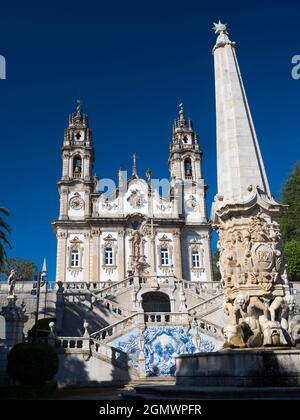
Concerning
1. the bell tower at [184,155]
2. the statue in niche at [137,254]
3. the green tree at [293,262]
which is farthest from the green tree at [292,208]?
the statue in niche at [137,254]

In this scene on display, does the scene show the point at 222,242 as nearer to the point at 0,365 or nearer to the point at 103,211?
the point at 0,365

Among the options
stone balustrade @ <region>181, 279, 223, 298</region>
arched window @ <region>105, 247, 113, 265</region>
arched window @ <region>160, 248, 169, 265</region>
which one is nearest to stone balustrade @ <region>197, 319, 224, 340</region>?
stone balustrade @ <region>181, 279, 223, 298</region>

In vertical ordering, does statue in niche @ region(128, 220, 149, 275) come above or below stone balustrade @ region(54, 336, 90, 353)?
above

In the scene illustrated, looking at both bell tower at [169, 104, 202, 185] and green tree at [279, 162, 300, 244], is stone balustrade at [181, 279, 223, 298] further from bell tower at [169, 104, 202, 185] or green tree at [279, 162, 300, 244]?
bell tower at [169, 104, 202, 185]

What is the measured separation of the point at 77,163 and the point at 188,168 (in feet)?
40.0

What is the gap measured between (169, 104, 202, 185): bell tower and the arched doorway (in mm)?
16480

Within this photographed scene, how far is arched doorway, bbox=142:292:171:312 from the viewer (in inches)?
1233

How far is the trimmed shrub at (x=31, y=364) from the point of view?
13.9 metres

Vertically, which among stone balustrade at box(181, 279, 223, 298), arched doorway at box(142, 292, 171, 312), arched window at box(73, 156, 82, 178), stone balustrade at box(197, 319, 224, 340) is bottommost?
stone balustrade at box(197, 319, 224, 340)

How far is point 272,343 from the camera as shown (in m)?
9.09

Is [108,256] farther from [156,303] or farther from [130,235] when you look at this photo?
[156,303]

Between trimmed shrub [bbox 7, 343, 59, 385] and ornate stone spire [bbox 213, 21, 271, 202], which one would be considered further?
trimmed shrub [bbox 7, 343, 59, 385]

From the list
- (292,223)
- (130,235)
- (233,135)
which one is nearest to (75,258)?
(130,235)

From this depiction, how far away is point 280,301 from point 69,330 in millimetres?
18430
